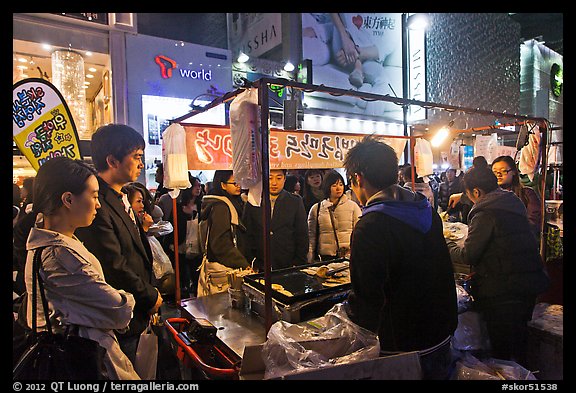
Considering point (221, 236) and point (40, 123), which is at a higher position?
point (40, 123)

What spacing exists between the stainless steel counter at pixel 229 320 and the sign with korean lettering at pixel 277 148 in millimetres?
1443

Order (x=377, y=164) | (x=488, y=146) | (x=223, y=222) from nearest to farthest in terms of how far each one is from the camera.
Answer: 1. (x=377, y=164)
2. (x=223, y=222)
3. (x=488, y=146)

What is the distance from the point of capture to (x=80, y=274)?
190cm

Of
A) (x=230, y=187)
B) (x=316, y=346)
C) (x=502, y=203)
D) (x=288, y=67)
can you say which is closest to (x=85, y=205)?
(x=316, y=346)

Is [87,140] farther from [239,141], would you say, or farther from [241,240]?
[239,141]

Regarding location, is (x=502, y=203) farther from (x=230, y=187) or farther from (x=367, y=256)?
(x=230, y=187)

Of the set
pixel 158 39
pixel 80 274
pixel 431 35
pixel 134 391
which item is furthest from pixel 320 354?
pixel 431 35

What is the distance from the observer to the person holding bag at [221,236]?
418cm

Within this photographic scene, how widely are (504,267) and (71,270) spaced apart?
317 centimetres

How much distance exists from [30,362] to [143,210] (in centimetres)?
248

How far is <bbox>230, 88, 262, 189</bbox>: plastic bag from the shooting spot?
7.82 feet

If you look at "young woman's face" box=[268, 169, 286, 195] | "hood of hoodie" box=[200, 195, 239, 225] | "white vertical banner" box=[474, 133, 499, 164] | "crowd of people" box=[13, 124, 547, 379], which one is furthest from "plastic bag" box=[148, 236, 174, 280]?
"white vertical banner" box=[474, 133, 499, 164]

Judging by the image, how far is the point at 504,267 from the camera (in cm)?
287

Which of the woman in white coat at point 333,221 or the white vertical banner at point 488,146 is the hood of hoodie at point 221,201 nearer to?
the woman in white coat at point 333,221
